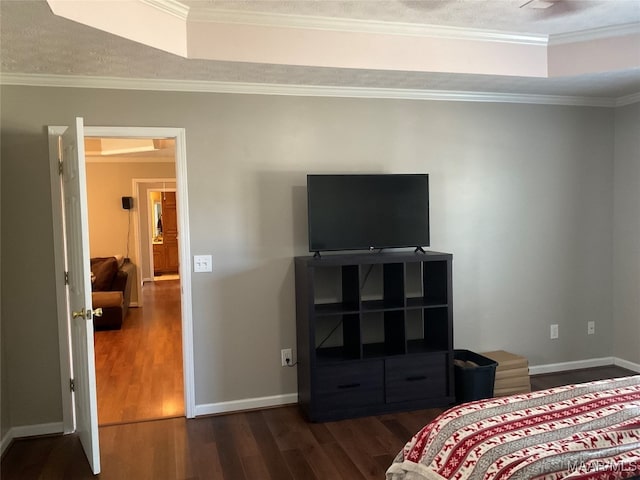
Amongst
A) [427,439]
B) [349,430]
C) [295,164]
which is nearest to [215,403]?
[349,430]

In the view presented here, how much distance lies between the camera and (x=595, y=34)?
11.0 ft

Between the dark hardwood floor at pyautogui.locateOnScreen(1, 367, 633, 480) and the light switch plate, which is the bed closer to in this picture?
the dark hardwood floor at pyautogui.locateOnScreen(1, 367, 633, 480)

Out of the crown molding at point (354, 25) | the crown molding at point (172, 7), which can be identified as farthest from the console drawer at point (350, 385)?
the crown molding at point (172, 7)

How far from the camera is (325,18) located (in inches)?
118

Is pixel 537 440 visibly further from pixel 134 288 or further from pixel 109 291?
pixel 134 288

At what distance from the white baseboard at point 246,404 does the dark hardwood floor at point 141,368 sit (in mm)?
193

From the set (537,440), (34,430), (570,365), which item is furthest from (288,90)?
(570,365)

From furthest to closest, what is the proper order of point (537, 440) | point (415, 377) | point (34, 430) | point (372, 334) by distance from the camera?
point (372, 334) < point (415, 377) < point (34, 430) < point (537, 440)

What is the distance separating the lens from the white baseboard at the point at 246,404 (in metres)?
3.56

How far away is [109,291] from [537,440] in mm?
6000

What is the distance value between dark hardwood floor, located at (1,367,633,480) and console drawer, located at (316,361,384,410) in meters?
0.13

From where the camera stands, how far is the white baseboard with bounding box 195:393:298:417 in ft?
11.7

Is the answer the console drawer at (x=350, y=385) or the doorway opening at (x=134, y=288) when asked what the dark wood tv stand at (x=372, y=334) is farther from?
the doorway opening at (x=134, y=288)

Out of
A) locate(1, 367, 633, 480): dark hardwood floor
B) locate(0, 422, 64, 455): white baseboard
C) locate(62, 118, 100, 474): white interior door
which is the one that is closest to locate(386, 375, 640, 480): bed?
locate(1, 367, 633, 480): dark hardwood floor
